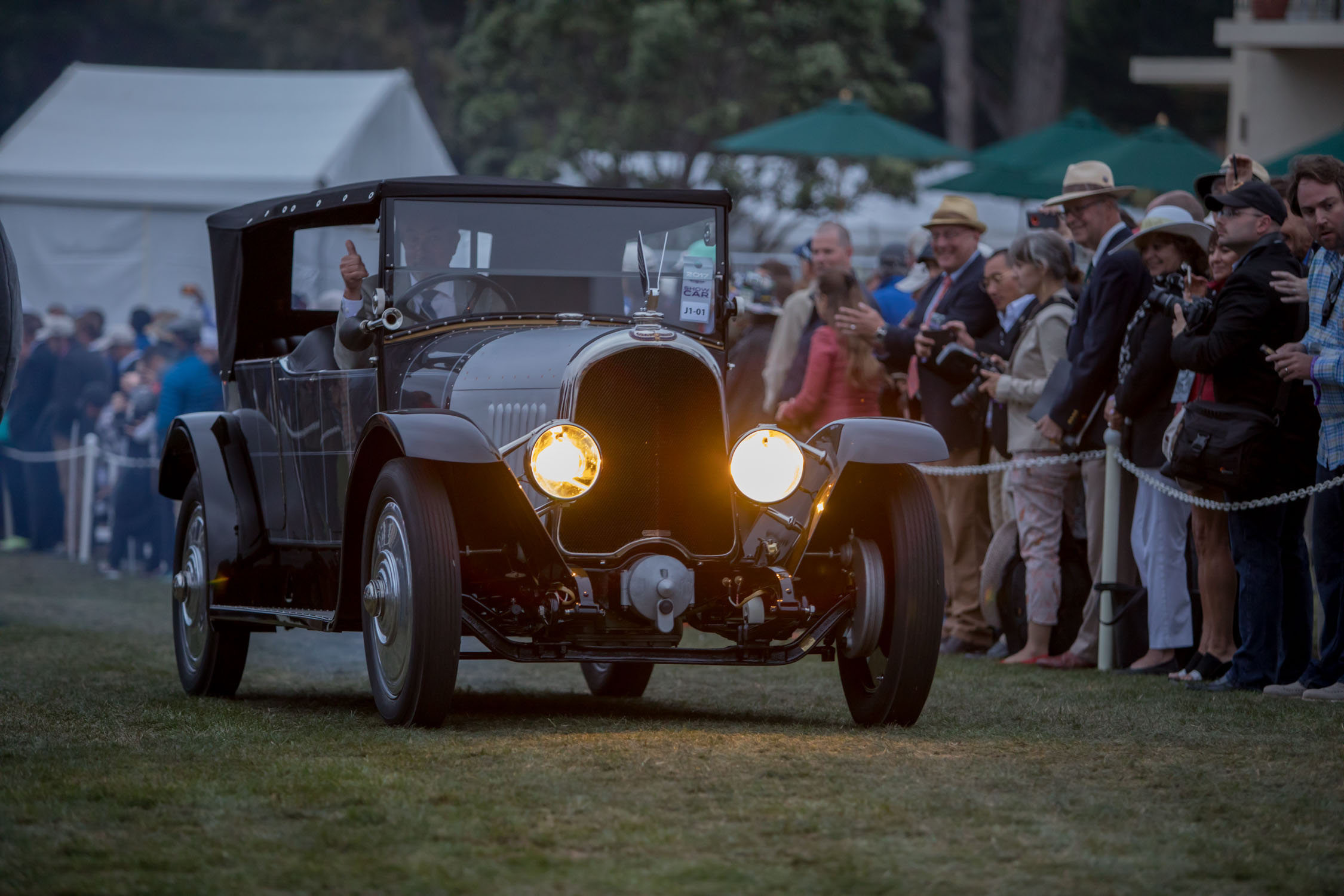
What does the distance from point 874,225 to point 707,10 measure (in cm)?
532

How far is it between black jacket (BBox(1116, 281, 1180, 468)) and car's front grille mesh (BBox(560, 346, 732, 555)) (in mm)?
2804

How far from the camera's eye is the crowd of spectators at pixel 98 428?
54.6ft

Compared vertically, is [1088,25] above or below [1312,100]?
above

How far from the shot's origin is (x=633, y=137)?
3080cm

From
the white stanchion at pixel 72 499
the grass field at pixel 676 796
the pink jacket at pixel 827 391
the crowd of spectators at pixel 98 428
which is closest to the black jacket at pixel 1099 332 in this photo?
the grass field at pixel 676 796

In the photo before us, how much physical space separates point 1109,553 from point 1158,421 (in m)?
0.69

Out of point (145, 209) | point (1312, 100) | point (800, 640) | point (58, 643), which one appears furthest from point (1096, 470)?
point (145, 209)

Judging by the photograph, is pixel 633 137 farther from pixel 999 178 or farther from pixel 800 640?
pixel 800 640

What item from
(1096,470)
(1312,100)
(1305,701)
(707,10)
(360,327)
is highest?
(707,10)

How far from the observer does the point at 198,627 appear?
800 cm

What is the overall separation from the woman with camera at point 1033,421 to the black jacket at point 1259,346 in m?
1.52

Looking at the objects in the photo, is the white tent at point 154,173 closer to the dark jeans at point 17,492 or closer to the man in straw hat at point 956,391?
the dark jeans at point 17,492

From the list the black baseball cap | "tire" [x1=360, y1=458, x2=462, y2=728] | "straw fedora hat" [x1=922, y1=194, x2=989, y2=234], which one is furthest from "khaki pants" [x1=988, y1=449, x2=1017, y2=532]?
"tire" [x1=360, y1=458, x2=462, y2=728]

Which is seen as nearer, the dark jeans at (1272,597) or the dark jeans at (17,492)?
the dark jeans at (1272,597)
